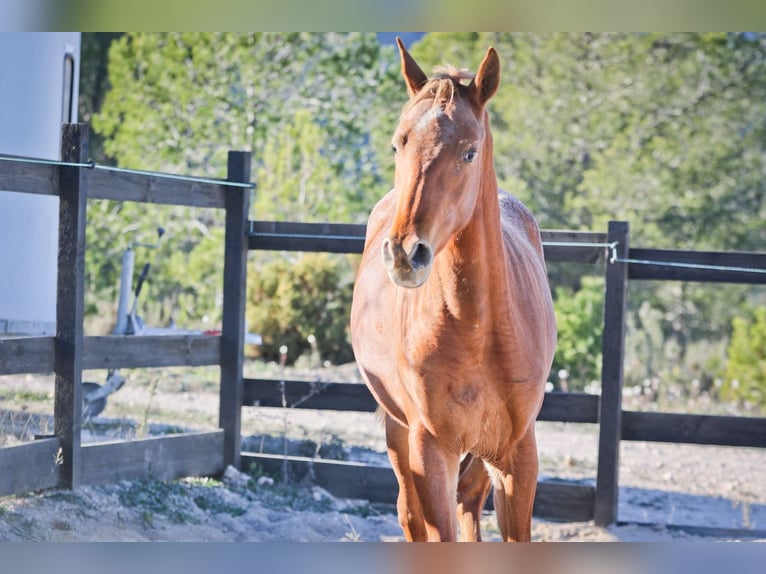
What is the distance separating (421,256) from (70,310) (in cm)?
313

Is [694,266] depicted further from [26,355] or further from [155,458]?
[26,355]

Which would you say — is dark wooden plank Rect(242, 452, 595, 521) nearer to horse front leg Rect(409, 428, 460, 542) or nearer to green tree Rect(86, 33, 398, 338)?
horse front leg Rect(409, 428, 460, 542)

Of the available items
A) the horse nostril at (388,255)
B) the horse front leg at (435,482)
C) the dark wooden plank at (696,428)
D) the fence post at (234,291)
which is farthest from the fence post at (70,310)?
the dark wooden plank at (696,428)

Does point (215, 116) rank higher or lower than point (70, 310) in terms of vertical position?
higher

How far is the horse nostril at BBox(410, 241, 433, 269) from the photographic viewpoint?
288 centimetres

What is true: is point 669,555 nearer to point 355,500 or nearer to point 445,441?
point 445,441

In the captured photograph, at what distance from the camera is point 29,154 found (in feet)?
28.3

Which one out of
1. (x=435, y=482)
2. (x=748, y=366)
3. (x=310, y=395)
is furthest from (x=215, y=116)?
(x=435, y=482)

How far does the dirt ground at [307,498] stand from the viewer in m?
5.31

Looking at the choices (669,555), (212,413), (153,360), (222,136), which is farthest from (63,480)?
(222,136)

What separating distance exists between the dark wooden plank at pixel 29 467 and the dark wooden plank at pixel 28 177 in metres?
1.29

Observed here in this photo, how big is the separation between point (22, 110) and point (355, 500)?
14.5 ft

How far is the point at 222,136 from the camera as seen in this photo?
1720cm
